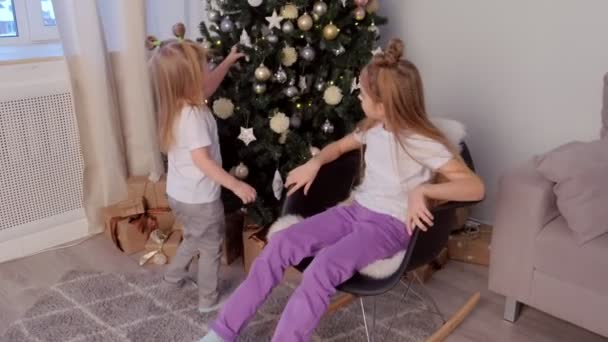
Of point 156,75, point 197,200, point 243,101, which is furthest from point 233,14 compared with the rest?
point 197,200

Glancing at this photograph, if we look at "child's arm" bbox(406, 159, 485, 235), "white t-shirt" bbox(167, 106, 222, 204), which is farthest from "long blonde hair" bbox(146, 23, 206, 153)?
"child's arm" bbox(406, 159, 485, 235)

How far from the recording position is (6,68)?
2508 millimetres

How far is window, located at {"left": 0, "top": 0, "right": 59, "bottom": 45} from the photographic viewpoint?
278 centimetres

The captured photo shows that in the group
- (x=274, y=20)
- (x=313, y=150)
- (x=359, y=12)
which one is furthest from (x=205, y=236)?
(x=359, y=12)

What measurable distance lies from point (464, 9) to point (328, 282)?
1.64 m

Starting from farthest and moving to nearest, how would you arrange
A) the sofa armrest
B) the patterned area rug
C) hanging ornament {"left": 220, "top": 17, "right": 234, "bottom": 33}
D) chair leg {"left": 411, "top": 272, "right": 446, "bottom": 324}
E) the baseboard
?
the baseboard, hanging ornament {"left": 220, "top": 17, "right": 234, "bottom": 33}, chair leg {"left": 411, "top": 272, "right": 446, "bottom": 324}, the patterned area rug, the sofa armrest

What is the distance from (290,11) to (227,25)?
28 centimetres

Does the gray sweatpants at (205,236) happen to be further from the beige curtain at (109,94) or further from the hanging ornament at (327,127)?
the beige curtain at (109,94)

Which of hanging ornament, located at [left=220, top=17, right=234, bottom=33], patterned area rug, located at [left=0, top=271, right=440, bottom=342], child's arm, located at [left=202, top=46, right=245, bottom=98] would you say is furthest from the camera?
hanging ornament, located at [left=220, top=17, right=234, bottom=33]

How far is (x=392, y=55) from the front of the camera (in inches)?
67.9

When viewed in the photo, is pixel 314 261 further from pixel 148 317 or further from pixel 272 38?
pixel 272 38

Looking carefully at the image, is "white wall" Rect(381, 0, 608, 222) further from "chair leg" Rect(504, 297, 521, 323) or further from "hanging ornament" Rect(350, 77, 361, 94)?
"chair leg" Rect(504, 297, 521, 323)

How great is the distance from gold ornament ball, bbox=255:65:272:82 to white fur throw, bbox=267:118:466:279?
24.0 inches

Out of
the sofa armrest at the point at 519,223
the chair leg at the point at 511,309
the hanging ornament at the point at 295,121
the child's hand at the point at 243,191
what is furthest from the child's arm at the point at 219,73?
the chair leg at the point at 511,309
